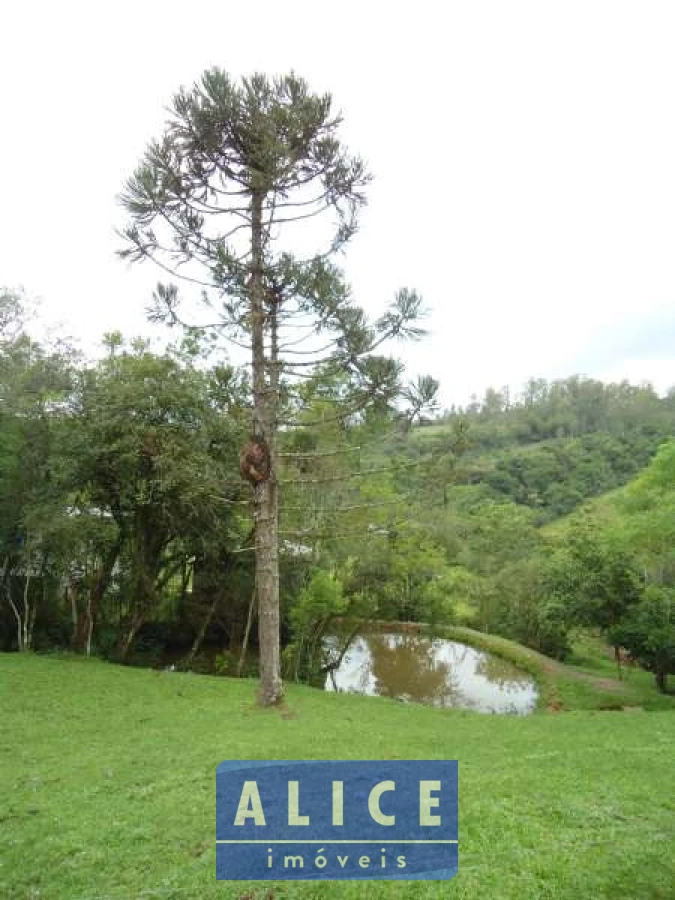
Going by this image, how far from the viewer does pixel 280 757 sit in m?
5.82

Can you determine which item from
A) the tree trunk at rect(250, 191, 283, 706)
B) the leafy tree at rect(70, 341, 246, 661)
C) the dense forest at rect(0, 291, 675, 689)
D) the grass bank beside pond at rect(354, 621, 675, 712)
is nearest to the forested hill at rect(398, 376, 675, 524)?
the grass bank beside pond at rect(354, 621, 675, 712)

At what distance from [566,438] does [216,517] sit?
54.2 meters

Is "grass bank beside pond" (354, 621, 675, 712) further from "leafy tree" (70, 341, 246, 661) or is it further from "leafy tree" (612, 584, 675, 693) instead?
"leafy tree" (70, 341, 246, 661)

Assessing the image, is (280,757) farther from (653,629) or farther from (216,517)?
(653,629)

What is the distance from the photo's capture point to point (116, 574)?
15805 millimetres

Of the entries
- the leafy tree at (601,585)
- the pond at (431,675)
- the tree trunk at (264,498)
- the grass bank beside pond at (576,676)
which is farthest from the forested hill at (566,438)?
the tree trunk at (264,498)

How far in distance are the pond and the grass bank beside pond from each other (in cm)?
31

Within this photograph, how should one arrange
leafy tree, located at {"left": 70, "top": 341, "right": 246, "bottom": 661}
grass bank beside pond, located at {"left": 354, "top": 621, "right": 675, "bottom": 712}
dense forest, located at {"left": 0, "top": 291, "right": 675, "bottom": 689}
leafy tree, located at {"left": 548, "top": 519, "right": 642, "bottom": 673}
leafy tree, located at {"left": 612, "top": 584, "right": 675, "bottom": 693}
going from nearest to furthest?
dense forest, located at {"left": 0, "top": 291, "right": 675, "bottom": 689}, leafy tree, located at {"left": 70, "top": 341, "right": 246, "bottom": 661}, leafy tree, located at {"left": 612, "top": 584, "right": 675, "bottom": 693}, leafy tree, located at {"left": 548, "top": 519, "right": 642, "bottom": 673}, grass bank beside pond, located at {"left": 354, "top": 621, "right": 675, "bottom": 712}

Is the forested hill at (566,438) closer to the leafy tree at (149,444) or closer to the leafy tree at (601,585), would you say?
the leafy tree at (601,585)

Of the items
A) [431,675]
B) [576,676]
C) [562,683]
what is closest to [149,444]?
[431,675]

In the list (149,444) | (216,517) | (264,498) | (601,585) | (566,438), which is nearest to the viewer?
(264,498)

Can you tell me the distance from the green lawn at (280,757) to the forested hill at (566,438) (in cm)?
1911

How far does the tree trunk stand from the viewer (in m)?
8.64

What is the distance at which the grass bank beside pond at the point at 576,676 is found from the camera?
12.8 meters
